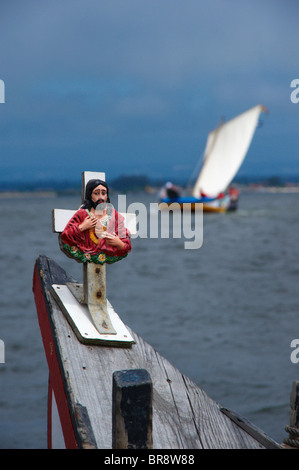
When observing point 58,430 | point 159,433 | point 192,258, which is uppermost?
point 159,433

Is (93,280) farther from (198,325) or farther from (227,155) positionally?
(227,155)

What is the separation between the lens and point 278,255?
24.6 metres

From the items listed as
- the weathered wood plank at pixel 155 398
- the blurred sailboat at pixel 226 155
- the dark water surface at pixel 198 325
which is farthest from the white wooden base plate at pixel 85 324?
the blurred sailboat at pixel 226 155

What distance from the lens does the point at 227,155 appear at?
3891 centimetres

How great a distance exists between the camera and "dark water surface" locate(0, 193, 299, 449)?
7.27 m

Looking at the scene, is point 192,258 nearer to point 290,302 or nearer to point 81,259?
point 290,302

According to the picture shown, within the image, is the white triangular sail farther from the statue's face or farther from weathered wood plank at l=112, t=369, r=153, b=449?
weathered wood plank at l=112, t=369, r=153, b=449

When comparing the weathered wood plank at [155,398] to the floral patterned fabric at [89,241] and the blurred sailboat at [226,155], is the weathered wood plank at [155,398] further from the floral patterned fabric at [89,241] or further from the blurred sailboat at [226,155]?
the blurred sailboat at [226,155]

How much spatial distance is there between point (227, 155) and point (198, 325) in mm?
29119

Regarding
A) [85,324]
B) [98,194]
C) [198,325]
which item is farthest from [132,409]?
[198,325]

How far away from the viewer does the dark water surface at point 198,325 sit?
7.27 m

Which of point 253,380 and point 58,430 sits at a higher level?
point 58,430
